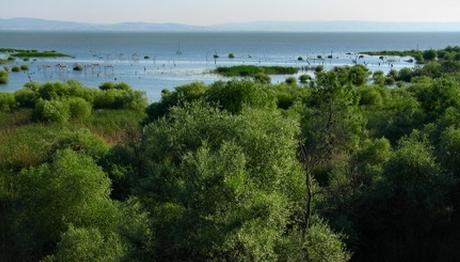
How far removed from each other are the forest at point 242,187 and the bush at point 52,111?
2.53 metres

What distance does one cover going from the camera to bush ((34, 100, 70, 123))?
3862 centimetres

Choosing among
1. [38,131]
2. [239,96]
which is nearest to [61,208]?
[239,96]

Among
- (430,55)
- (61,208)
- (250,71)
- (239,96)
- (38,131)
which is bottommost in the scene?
(250,71)

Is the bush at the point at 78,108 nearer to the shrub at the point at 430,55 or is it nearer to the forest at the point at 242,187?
the forest at the point at 242,187

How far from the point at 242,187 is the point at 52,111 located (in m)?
28.8

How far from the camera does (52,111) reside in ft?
126

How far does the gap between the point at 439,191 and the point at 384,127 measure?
46.8 feet

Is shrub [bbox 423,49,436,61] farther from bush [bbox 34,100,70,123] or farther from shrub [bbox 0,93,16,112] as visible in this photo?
bush [bbox 34,100,70,123]

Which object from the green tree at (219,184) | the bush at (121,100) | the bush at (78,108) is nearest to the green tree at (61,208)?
the green tree at (219,184)

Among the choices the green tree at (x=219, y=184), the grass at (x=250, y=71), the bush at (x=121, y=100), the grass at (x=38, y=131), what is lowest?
the grass at (x=250, y=71)

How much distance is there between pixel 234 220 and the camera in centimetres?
1248

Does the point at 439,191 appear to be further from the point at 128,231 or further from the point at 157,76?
the point at 157,76

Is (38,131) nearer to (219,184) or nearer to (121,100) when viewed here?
(121,100)

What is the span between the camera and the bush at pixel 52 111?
38625 millimetres
